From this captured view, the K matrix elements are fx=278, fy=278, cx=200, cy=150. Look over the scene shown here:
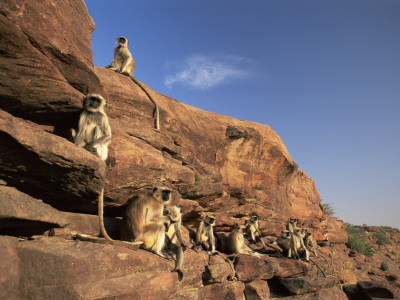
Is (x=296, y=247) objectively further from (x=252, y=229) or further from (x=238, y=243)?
(x=238, y=243)

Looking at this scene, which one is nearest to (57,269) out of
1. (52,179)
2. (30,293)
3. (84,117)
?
(30,293)

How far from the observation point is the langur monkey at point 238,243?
36.8ft

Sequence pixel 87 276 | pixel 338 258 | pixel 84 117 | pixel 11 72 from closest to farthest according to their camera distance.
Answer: pixel 87 276 < pixel 11 72 < pixel 84 117 < pixel 338 258

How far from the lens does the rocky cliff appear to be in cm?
409

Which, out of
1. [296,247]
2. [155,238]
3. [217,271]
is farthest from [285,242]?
[155,238]

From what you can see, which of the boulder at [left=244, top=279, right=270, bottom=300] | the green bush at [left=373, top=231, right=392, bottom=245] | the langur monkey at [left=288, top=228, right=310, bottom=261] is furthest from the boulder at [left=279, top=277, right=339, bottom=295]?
the green bush at [left=373, top=231, right=392, bottom=245]

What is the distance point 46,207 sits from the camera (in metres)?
4.84

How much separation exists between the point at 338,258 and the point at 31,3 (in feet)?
72.0

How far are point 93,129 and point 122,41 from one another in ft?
24.0

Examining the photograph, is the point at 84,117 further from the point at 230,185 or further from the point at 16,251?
the point at 230,185

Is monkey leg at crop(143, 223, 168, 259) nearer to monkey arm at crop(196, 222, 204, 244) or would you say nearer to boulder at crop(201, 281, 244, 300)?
boulder at crop(201, 281, 244, 300)

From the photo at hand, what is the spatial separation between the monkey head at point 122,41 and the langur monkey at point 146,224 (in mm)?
7742

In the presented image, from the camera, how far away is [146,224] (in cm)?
618

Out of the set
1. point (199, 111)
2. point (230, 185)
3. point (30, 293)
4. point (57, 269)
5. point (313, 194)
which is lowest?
point (30, 293)
